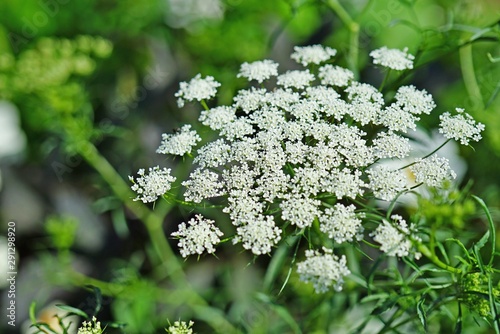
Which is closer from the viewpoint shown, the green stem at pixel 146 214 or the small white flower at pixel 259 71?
the small white flower at pixel 259 71

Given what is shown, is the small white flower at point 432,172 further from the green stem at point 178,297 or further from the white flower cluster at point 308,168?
the green stem at point 178,297

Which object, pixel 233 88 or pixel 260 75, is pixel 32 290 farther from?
pixel 260 75

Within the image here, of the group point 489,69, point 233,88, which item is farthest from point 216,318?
point 489,69

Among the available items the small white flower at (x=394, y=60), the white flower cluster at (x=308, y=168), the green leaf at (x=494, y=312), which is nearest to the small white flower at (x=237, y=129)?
the white flower cluster at (x=308, y=168)

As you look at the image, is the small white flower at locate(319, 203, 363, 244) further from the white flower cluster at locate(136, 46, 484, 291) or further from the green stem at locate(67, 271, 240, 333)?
the green stem at locate(67, 271, 240, 333)

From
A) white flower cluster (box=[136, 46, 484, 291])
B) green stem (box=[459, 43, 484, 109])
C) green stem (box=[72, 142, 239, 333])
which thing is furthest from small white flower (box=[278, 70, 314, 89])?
green stem (box=[459, 43, 484, 109])

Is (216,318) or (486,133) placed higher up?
(486,133)
